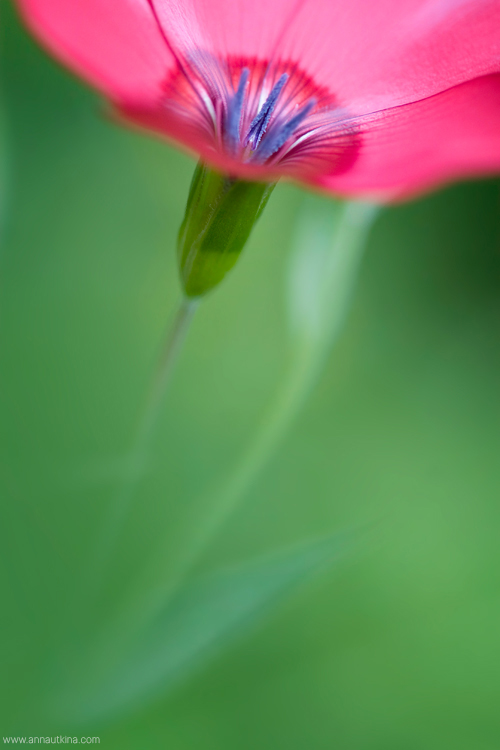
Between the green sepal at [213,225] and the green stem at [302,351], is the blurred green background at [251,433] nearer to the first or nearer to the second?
the green stem at [302,351]

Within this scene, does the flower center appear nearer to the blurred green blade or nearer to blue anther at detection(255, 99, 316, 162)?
blue anther at detection(255, 99, 316, 162)

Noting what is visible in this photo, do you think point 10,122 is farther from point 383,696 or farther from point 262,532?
point 383,696

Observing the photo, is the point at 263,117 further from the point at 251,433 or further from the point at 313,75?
the point at 251,433

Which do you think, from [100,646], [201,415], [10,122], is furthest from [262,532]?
[10,122]

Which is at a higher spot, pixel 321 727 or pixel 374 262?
pixel 374 262

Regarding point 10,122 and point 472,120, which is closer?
point 472,120

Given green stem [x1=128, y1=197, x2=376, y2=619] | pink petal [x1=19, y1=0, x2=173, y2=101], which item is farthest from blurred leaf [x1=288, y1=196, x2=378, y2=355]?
pink petal [x1=19, y1=0, x2=173, y2=101]

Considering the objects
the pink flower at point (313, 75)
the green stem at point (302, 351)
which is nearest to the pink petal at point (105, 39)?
the pink flower at point (313, 75)
